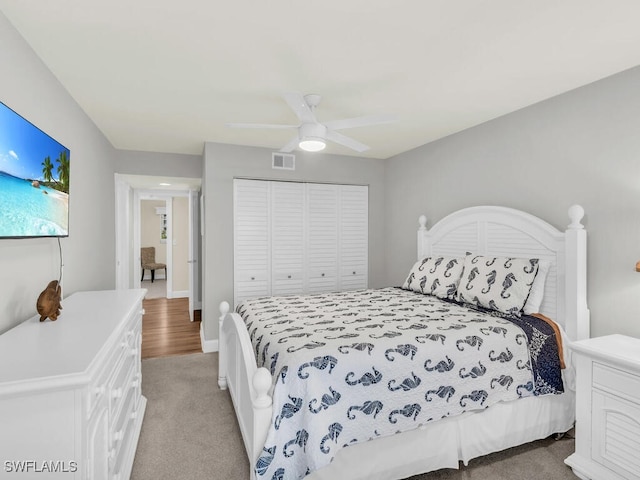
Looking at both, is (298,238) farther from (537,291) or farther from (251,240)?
(537,291)

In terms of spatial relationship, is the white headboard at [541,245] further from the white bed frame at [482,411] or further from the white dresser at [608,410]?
the white dresser at [608,410]

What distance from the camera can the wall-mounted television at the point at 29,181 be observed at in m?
1.48

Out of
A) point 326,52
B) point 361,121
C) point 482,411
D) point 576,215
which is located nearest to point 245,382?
point 482,411

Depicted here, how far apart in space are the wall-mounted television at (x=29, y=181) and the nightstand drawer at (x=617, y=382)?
10.0 feet

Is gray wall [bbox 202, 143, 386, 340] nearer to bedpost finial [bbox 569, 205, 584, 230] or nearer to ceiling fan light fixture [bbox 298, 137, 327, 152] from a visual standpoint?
ceiling fan light fixture [bbox 298, 137, 327, 152]

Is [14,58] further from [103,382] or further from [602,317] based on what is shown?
[602,317]

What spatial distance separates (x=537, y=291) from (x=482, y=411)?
1.02 meters

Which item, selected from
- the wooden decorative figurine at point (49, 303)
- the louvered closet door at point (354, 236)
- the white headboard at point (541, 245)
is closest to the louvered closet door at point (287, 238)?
the louvered closet door at point (354, 236)

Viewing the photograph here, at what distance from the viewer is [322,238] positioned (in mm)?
4512

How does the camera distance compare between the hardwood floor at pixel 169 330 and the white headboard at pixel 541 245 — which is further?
the hardwood floor at pixel 169 330

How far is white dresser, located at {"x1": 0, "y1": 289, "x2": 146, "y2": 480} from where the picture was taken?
109cm

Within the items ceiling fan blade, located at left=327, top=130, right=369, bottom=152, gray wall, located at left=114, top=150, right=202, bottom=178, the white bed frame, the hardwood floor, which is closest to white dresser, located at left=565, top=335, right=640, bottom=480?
the white bed frame

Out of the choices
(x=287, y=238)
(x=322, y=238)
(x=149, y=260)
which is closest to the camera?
(x=287, y=238)

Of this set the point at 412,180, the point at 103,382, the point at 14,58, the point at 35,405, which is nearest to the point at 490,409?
the point at 103,382
